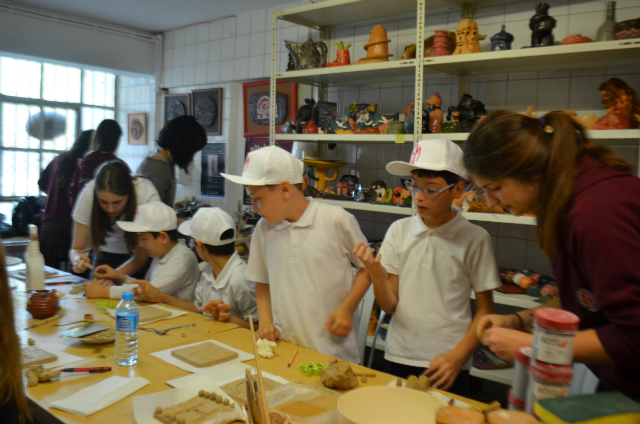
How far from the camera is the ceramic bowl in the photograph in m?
1.10

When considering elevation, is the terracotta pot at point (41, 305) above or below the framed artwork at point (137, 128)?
below

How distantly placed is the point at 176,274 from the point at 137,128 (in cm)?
379

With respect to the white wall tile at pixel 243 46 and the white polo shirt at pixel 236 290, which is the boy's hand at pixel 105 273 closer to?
the white polo shirt at pixel 236 290

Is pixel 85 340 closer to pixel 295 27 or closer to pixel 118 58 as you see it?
pixel 295 27

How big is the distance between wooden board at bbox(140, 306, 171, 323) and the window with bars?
4110 millimetres

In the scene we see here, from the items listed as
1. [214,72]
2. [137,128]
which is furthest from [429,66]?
[137,128]

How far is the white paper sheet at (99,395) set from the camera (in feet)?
4.00

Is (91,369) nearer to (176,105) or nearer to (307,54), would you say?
(307,54)

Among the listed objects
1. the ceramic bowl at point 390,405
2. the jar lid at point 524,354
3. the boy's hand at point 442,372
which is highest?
the jar lid at point 524,354

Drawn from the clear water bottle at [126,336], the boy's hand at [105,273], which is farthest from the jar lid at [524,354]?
the boy's hand at [105,273]

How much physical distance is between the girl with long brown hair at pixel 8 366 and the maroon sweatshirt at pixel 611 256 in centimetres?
119

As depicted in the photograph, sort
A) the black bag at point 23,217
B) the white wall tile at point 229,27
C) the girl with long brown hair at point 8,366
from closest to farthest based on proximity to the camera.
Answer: the girl with long brown hair at point 8,366
the white wall tile at point 229,27
the black bag at point 23,217

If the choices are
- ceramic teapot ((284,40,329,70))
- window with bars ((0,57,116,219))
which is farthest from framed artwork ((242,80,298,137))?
window with bars ((0,57,116,219))

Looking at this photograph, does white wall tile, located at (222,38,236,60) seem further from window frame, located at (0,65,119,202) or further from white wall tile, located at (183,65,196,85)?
window frame, located at (0,65,119,202)
